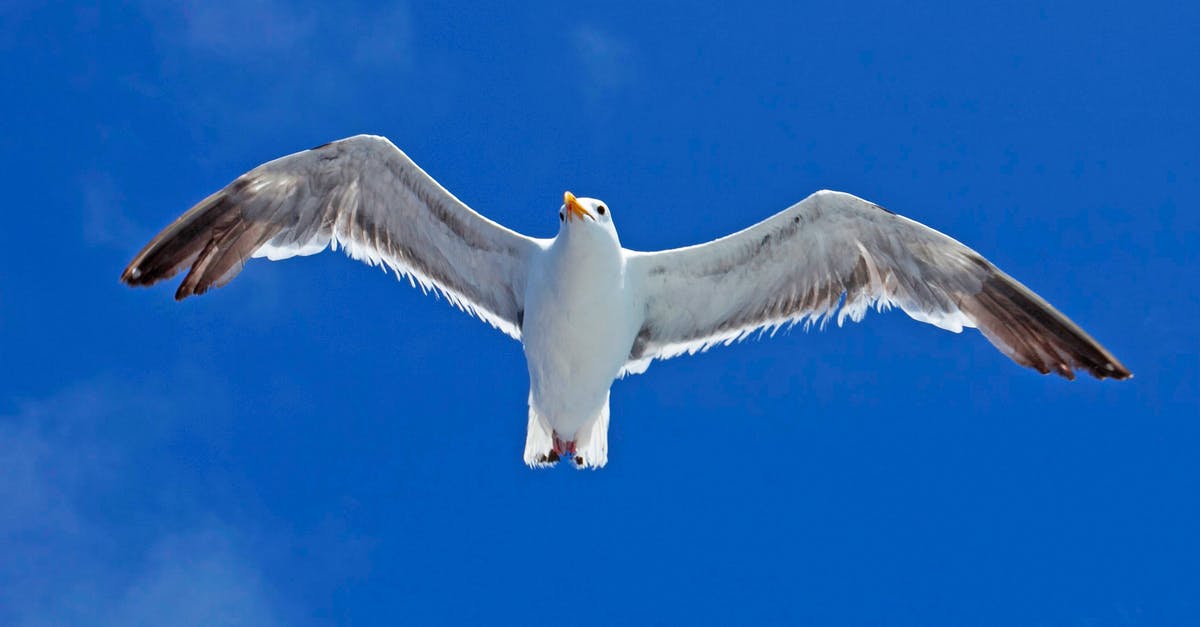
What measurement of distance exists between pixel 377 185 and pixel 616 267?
7.39ft

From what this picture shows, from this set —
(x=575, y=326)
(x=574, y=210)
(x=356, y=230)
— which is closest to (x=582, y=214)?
(x=574, y=210)

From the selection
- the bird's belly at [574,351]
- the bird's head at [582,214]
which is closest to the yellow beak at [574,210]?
the bird's head at [582,214]

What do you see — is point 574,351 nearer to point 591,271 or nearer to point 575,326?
point 575,326

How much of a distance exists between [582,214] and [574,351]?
1.18 meters

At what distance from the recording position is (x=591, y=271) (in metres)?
10.2

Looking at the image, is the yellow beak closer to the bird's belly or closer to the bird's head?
the bird's head

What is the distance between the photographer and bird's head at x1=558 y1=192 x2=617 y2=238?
10000mm

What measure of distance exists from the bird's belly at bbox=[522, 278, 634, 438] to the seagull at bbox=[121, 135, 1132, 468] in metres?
0.01

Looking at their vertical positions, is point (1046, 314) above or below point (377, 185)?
below

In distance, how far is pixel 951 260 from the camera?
35.1ft

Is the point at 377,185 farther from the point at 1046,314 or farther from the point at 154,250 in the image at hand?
the point at 1046,314

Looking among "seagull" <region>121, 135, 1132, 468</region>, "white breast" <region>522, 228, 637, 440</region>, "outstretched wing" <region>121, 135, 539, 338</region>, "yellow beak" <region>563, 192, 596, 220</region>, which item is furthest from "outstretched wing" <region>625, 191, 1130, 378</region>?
"outstretched wing" <region>121, 135, 539, 338</region>

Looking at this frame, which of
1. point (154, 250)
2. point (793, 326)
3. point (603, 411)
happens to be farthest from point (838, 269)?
point (154, 250)

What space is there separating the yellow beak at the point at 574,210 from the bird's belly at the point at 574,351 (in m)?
0.61
